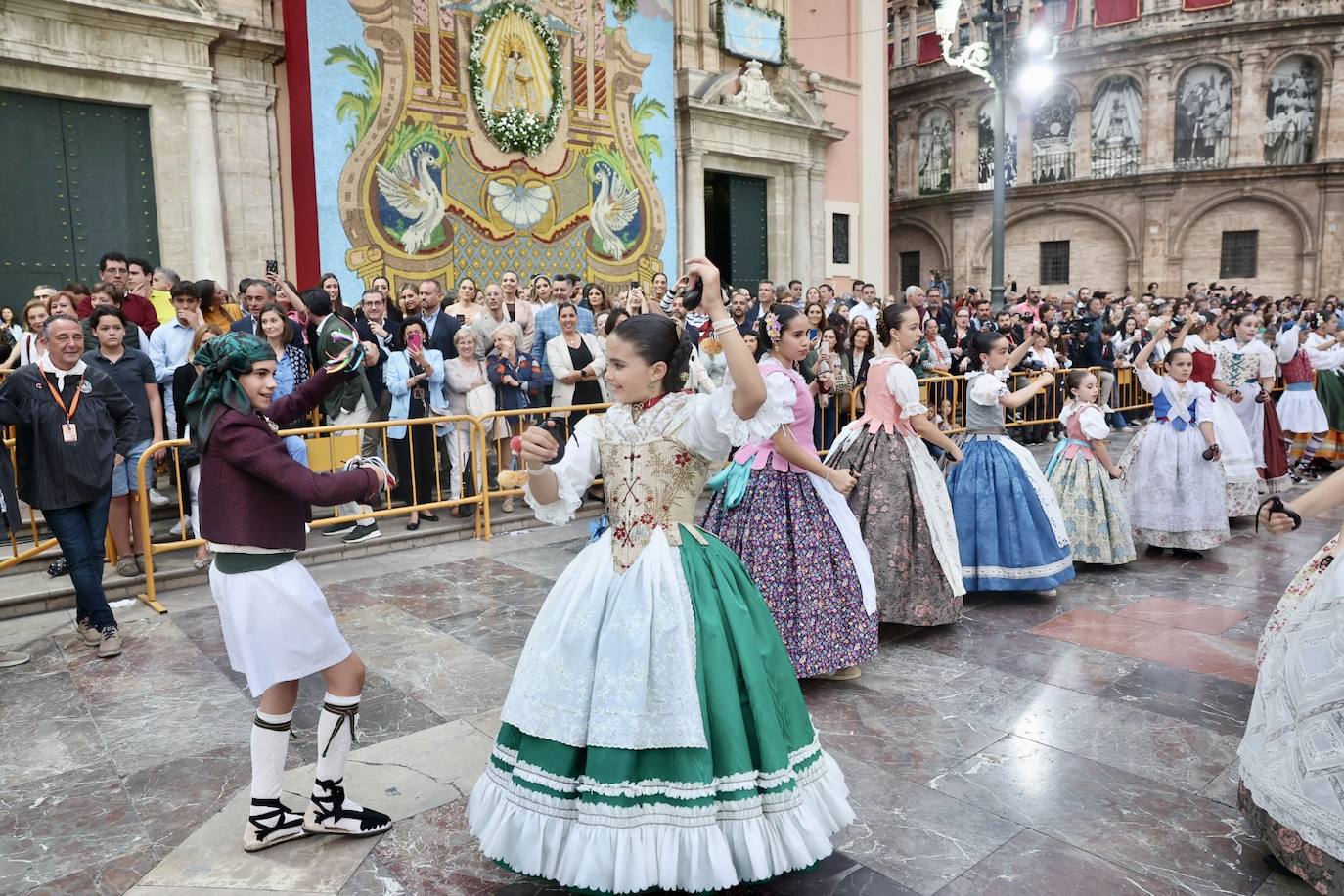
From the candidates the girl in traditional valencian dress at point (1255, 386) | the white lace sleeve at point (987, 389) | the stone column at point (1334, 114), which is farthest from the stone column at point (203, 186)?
the stone column at point (1334, 114)

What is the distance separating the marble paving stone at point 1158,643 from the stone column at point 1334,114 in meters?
29.2

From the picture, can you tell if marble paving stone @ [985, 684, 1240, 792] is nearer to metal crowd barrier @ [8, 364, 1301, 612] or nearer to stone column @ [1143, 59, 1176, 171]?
metal crowd barrier @ [8, 364, 1301, 612]

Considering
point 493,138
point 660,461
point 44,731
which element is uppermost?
point 493,138

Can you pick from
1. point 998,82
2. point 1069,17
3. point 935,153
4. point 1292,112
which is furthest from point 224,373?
point 935,153

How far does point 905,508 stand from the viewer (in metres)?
5.46

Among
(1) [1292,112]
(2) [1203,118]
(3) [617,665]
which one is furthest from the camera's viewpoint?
(2) [1203,118]

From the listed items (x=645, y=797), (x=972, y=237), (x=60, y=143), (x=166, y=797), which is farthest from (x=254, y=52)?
(x=972, y=237)

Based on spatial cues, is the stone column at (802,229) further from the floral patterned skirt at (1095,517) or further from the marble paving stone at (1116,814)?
the marble paving stone at (1116,814)

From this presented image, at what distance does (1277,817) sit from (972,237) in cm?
3283

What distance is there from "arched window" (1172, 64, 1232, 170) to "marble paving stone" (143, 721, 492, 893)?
105 feet

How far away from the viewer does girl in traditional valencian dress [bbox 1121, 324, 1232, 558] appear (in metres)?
7.21

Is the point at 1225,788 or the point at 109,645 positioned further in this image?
the point at 109,645

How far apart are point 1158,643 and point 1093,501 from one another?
168 centimetres

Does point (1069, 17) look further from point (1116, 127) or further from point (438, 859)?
point (438, 859)
